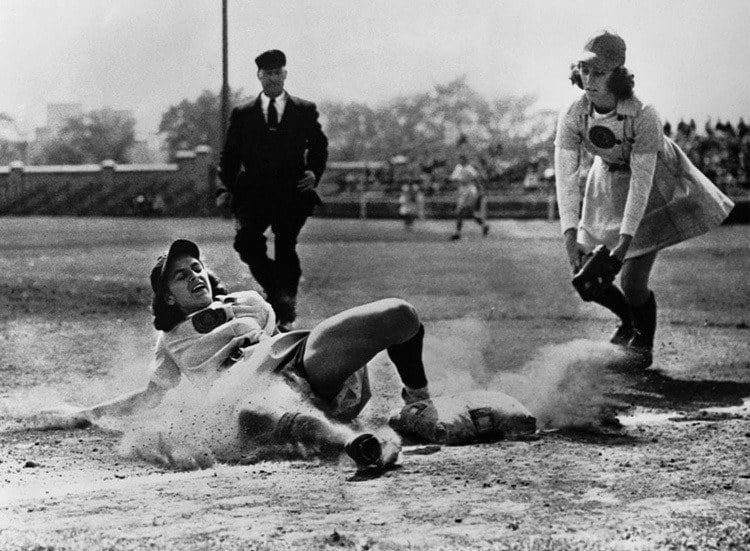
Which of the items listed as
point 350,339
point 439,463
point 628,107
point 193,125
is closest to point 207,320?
point 350,339

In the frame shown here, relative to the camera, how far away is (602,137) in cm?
604

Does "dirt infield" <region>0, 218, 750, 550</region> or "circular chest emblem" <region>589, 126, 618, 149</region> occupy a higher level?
"circular chest emblem" <region>589, 126, 618, 149</region>

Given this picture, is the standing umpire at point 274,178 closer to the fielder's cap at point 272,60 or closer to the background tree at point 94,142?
the fielder's cap at point 272,60

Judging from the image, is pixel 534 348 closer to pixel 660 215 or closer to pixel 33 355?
pixel 660 215

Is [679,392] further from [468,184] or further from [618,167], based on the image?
[468,184]

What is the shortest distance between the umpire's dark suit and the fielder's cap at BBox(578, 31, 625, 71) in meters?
2.69

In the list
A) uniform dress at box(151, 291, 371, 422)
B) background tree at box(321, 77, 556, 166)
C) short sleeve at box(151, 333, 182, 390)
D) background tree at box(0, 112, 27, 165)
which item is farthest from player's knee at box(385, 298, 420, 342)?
background tree at box(321, 77, 556, 166)

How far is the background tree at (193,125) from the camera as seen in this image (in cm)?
2517

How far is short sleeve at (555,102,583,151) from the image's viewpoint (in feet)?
19.8

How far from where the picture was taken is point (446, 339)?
7539 millimetres

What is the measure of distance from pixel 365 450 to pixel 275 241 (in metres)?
4.54

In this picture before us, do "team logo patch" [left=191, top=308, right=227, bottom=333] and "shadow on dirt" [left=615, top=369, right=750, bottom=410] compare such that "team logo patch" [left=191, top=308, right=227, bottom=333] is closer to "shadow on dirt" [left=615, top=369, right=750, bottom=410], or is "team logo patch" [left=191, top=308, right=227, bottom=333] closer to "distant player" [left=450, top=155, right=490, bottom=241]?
"shadow on dirt" [left=615, top=369, right=750, bottom=410]

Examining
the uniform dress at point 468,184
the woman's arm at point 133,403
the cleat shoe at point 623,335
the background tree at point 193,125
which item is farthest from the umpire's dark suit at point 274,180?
the uniform dress at point 468,184

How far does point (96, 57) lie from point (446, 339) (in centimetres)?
443
